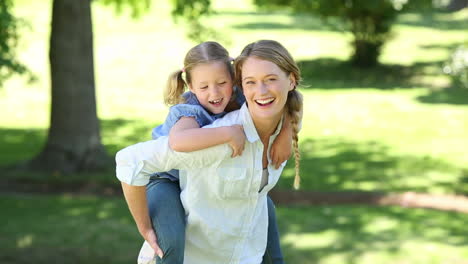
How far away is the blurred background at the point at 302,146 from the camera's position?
8.30m

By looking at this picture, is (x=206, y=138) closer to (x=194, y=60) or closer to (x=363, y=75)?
(x=194, y=60)

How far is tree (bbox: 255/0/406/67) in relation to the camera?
72.5 ft

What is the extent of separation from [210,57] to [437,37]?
30585 mm

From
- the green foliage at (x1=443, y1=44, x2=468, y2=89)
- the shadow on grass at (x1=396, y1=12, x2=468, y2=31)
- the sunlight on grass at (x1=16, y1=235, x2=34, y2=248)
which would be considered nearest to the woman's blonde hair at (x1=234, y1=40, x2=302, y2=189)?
the sunlight on grass at (x1=16, y1=235, x2=34, y2=248)

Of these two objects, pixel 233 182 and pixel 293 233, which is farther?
pixel 293 233

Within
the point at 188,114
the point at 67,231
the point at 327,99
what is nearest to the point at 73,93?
the point at 67,231

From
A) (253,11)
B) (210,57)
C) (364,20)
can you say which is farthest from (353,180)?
(253,11)

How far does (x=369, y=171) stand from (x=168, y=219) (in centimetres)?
943

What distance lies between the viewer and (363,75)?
78.7 ft

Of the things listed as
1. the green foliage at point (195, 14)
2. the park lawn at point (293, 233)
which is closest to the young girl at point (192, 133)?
the park lawn at point (293, 233)

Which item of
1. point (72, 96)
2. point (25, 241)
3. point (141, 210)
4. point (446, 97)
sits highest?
point (141, 210)

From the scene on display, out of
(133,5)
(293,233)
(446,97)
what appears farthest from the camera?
(446,97)

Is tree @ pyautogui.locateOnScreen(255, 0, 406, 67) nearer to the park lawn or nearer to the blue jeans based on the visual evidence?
the park lawn

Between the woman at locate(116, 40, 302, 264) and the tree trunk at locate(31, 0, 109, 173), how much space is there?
8.29m
